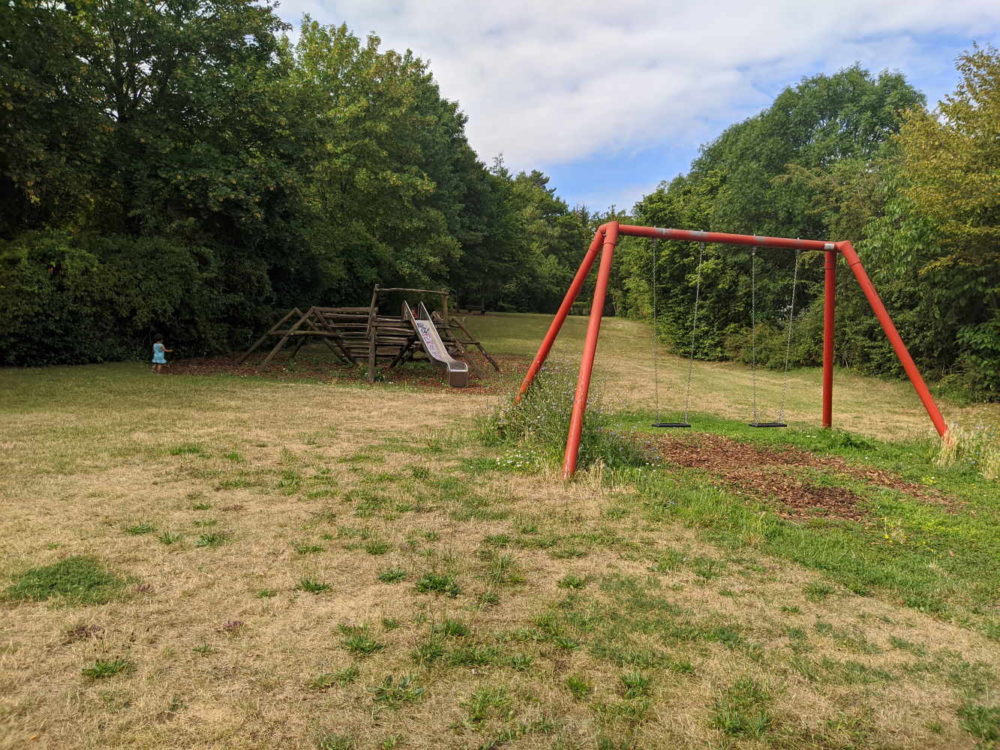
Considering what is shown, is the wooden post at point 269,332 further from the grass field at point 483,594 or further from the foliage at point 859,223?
the foliage at point 859,223

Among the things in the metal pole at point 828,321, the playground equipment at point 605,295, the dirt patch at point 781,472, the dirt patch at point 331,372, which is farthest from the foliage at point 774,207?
the dirt patch at point 781,472

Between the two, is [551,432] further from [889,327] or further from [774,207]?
[774,207]

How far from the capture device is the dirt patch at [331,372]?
1420 centimetres

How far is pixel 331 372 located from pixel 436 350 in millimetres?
2845

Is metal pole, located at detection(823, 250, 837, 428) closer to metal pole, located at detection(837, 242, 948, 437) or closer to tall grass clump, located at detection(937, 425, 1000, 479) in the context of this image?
metal pole, located at detection(837, 242, 948, 437)

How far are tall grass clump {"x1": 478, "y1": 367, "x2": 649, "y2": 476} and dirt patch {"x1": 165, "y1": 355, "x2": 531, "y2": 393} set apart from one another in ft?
17.2

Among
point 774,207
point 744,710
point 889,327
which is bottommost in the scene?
point 744,710

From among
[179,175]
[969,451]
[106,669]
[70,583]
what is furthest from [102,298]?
[969,451]

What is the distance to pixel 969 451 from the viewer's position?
7.85 meters

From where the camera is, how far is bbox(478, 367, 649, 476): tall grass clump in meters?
6.89

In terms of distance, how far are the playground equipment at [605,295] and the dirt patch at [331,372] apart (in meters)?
5.43

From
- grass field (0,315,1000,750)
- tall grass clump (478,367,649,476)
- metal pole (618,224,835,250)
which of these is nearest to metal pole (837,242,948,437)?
metal pole (618,224,835,250)

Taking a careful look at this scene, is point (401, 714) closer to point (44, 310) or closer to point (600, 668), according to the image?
point (600, 668)

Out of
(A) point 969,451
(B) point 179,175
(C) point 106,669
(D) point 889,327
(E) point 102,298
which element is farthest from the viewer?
(B) point 179,175
